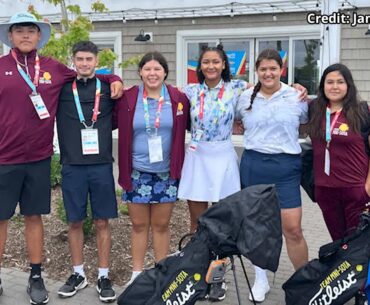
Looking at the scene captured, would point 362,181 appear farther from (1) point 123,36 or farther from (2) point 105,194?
(1) point 123,36

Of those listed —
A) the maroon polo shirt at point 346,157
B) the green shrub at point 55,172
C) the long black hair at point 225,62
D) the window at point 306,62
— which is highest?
the window at point 306,62

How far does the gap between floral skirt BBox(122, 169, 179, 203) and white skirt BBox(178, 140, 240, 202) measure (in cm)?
14

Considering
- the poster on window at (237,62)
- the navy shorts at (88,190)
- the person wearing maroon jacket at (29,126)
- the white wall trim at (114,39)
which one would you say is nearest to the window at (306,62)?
the poster on window at (237,62)

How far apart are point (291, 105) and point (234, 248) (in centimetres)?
143

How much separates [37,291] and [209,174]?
5.43ft

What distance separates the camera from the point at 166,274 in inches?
126

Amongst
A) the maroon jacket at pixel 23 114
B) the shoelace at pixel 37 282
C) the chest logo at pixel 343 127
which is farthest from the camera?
the shoelace at pixel 37 282

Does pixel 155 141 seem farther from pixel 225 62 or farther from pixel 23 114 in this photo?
pixel 23 114

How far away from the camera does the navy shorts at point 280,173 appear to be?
3908mm

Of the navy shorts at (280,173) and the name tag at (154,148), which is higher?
the name tag at (154,148)

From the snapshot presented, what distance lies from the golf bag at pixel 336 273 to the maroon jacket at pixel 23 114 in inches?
84.3

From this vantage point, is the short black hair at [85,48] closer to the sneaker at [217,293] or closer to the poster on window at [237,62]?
the sneaker at [217,293]

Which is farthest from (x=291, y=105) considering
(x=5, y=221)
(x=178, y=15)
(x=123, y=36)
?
(x=123, y=36)

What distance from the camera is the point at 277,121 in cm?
385
